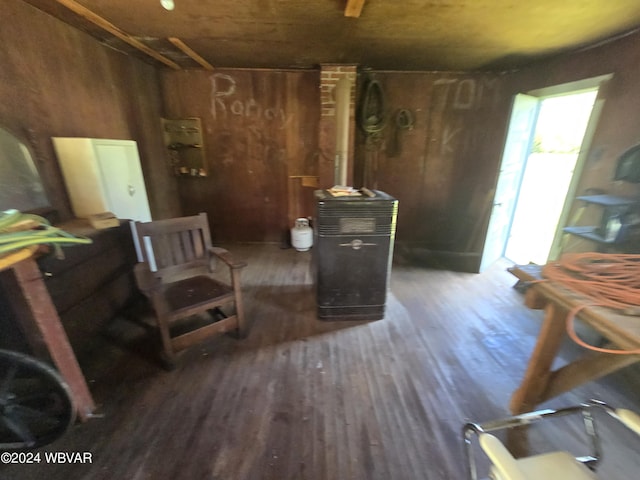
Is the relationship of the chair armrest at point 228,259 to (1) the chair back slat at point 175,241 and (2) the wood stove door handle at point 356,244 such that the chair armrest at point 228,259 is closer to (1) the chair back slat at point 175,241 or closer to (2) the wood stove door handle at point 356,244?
(1) the chair back slat at point 175,241

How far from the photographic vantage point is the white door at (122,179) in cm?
209

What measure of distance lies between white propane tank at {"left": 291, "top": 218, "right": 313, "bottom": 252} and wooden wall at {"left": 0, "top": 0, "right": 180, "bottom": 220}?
204 centimetres

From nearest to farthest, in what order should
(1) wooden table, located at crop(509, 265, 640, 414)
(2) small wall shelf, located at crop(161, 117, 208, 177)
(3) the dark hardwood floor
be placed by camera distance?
(1) wooden table, located at crop(509, 265, 640, 414) < (3) the dark hardwood floor < (2) small wall shelf, located at crop(161, 117, 208, 177)

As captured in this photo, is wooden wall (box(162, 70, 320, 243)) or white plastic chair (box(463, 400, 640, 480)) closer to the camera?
white plastic chair (box(463, 400, 640, 480))

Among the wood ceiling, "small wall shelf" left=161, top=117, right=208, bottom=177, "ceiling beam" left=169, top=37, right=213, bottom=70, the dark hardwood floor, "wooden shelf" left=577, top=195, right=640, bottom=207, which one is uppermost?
"ceiling beam" left=169, top=37, right=213, bottom=70

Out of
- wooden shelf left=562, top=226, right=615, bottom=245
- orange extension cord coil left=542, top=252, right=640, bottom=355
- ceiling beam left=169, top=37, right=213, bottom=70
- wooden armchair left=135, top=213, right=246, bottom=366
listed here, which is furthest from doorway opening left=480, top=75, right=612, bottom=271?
ceiling beam left=169, top=37, right=213, bottom=70

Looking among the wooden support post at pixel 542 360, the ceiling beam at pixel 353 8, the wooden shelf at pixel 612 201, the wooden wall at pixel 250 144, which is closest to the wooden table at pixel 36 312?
the ceiling beam at pixel 353 8

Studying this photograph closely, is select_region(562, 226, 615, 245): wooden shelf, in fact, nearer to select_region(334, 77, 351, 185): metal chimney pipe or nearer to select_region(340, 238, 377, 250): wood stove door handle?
select_region(340, 238, 377, 250): wood stove door handle

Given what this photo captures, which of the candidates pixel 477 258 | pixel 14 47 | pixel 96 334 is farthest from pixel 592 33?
pixel 96 334

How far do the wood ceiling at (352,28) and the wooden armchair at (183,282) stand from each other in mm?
1426

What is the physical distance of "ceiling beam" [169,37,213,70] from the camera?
239 cm

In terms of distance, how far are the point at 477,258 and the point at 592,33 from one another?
2.16 metres

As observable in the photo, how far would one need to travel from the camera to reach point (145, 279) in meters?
1.60

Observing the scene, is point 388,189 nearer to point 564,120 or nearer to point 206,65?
point 564,120
